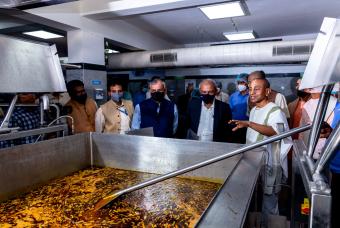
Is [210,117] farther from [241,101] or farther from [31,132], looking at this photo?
[31,132]

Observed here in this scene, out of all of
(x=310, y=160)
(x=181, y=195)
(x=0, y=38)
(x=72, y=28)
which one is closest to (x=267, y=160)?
(x=181, y=195)

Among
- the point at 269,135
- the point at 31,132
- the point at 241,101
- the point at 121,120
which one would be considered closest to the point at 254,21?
the point at 241,101

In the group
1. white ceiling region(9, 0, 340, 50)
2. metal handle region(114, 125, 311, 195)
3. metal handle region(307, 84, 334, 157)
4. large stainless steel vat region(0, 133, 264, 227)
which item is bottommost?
large stainless steel vat region(0, 133, 264, 227)

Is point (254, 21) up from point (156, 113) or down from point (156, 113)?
up

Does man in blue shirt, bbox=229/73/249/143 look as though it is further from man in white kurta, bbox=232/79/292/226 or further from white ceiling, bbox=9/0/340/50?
man in white kurta, bbox=232/79/292/226

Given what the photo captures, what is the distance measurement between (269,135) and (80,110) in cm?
238

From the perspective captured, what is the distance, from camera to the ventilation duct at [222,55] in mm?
4793

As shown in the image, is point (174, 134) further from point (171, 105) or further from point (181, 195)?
point (181, 195)

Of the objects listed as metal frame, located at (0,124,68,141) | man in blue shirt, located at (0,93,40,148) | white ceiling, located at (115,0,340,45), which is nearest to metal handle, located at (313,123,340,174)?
metal frame, located at (0,124,68,141)

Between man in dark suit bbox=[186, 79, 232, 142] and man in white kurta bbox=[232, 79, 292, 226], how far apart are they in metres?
0.46

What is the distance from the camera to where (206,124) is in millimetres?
2695

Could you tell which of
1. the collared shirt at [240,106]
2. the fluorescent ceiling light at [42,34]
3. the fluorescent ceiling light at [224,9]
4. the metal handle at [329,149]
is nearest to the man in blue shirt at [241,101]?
the collared shirt at [240,106]

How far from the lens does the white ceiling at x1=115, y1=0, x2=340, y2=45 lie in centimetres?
420

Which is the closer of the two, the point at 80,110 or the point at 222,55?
the point at 80,110
